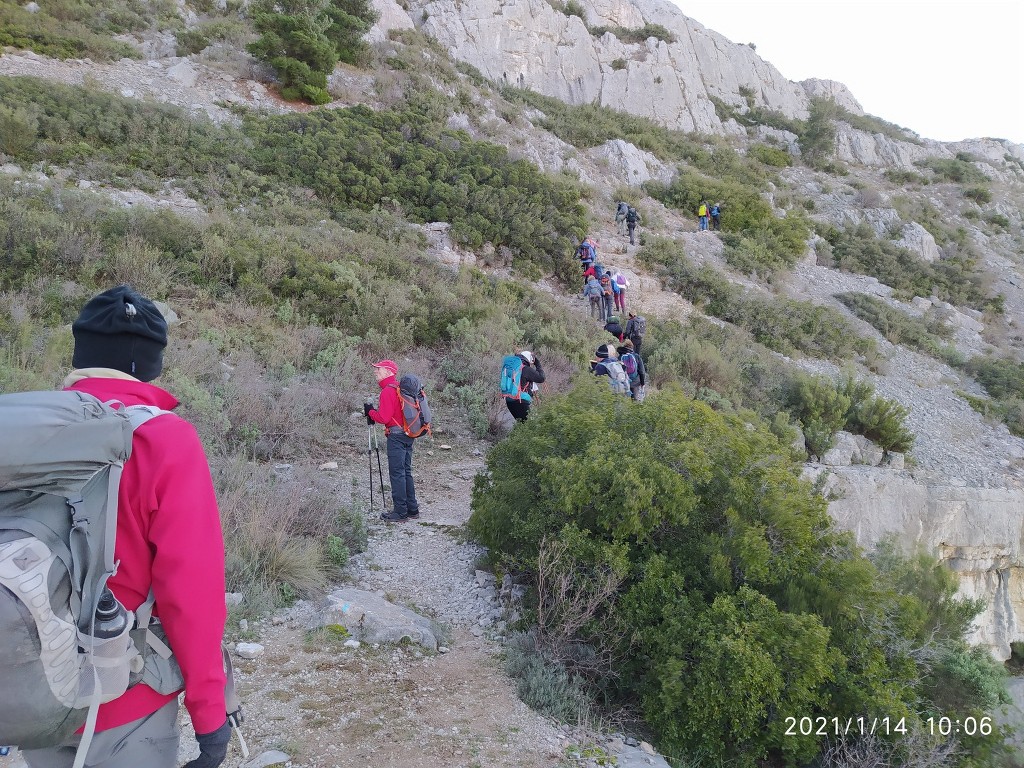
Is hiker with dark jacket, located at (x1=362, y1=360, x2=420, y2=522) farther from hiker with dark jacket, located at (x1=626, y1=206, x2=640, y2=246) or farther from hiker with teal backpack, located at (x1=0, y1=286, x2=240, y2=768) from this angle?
hiker with dark jacket, located at (x1=626, y1=206, x2=640, y2=246)

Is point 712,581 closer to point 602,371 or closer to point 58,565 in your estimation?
point 58,565

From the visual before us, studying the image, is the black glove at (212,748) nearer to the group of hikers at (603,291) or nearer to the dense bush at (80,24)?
the group of hikers at (603,291)

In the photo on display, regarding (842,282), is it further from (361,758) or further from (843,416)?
(361,758)

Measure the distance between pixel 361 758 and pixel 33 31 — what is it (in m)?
21.9

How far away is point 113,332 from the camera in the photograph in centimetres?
175

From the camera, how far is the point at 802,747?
3.48 meters

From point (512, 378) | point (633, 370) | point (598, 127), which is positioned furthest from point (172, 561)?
point (598, 127)

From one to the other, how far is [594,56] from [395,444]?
37.4 meters

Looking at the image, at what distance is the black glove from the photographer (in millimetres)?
1638

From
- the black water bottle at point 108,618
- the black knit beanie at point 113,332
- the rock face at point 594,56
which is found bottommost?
the black water bottle at point 108,618

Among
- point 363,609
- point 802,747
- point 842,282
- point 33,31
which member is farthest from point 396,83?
point 802,747

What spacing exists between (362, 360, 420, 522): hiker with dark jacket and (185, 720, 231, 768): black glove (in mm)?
4491

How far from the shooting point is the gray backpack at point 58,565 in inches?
48.4

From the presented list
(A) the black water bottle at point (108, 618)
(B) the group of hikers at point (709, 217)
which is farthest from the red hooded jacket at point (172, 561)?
(B) the group of hikers at point (709, 217)
